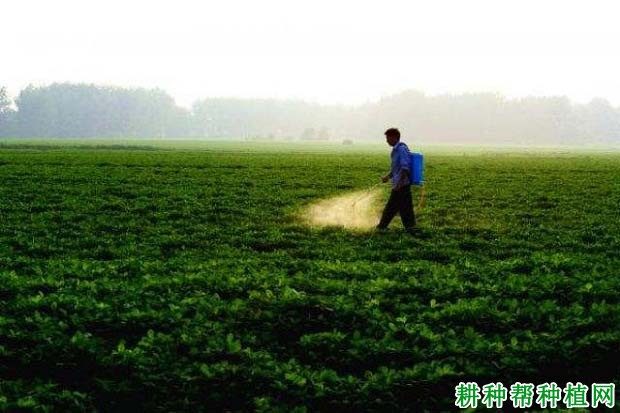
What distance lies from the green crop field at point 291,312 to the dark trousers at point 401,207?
0.40 metres

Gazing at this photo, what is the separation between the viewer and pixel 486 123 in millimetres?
193625

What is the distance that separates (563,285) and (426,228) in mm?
6245

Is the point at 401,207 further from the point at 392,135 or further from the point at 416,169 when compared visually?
the point at 392,135

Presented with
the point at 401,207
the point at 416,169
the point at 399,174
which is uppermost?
the point at 416,169

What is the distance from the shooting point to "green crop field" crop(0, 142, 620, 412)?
6348mm

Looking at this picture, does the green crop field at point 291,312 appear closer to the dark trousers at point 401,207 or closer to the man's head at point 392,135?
the dark trousers at point 401,207

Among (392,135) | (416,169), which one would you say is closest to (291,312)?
(392,135)

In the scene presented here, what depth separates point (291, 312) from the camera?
324 inches

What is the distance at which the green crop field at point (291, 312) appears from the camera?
6348mm

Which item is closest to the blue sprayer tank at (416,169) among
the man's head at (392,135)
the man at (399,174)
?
the man at (399,174)

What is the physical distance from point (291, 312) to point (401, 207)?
6.89 meters

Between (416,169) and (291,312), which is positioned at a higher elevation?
(416,169)

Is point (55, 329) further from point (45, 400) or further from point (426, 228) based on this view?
point (426, 228)

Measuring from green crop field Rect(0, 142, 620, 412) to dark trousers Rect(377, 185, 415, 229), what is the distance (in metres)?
0.40
